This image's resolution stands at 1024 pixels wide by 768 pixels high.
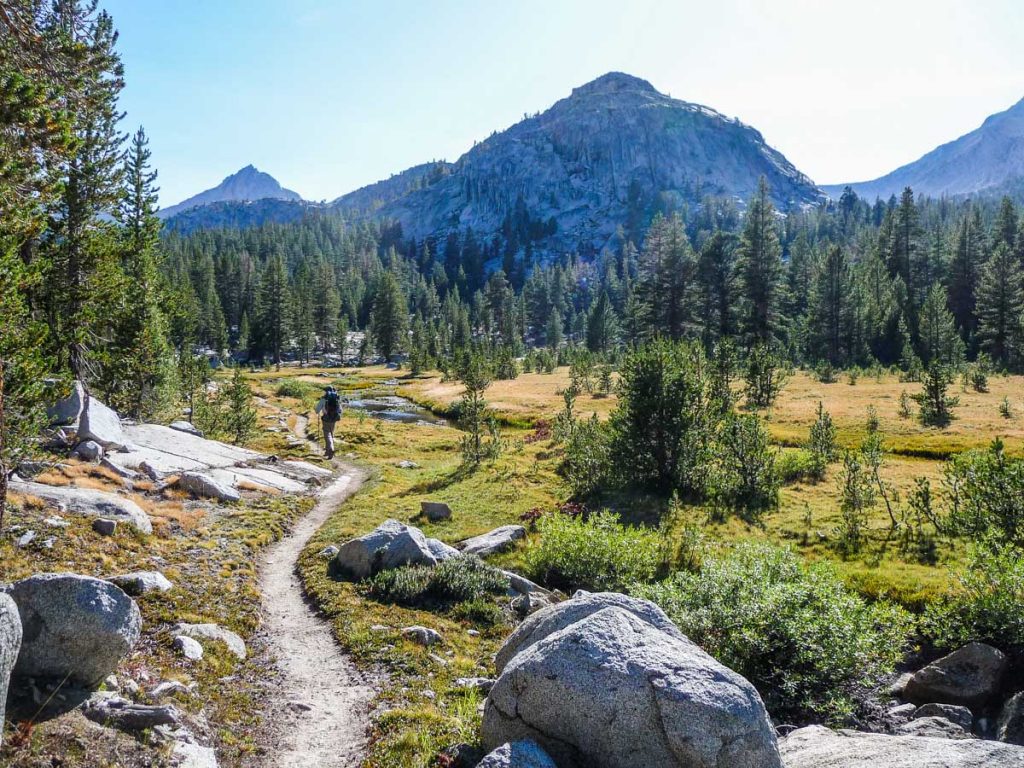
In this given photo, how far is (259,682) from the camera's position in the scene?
922 cm

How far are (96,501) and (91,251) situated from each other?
56.3 feet

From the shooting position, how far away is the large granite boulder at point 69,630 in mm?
6547

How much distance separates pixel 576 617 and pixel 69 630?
6.35 m

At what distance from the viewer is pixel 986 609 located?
948 cm

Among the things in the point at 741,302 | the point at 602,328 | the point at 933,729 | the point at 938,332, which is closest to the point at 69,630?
the point at 933,729

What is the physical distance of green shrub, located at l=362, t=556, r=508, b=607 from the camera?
1314cm

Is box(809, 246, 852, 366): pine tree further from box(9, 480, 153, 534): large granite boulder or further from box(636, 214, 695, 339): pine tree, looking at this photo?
box(9, 480, 153, 534): large granite boulder

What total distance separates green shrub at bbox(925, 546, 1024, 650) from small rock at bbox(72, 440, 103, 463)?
78.2ft

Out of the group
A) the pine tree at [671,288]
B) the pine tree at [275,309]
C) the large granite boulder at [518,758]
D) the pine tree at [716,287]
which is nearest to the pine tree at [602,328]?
the pine tree at [671,288]

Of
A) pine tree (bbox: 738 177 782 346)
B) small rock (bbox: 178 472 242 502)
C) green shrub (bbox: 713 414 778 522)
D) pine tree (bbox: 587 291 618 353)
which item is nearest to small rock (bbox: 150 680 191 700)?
small rock (bbox: 178 472 242 502)

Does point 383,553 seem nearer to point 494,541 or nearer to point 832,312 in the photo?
point 494,541

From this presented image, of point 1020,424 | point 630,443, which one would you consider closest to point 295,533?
point 630,443

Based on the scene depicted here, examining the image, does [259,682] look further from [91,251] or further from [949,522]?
[91,251]

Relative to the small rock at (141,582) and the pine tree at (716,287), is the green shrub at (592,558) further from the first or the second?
the pine tree at (716,287)
